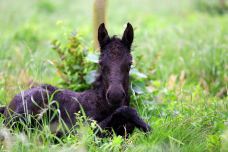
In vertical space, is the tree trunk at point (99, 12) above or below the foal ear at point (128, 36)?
above

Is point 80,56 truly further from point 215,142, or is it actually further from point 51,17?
point 51,17

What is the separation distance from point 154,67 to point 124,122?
9.73 feet

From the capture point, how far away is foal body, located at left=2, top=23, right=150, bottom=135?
5.42 metres

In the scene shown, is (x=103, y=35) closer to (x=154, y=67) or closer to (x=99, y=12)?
(x=99, y=12)

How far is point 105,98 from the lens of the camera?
5742 mm

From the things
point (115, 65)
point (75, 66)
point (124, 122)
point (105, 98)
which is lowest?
point (124, 122)

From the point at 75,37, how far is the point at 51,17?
26.8ft

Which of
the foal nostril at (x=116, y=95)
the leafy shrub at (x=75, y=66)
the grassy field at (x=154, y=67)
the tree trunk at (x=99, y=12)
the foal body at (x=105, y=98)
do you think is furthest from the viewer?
the tree trunk at (x=99, y=12)

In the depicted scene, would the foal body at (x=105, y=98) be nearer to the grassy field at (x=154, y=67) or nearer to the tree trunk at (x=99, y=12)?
the grassy field at (x=154, y=67)

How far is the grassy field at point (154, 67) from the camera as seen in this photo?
16.4 feet

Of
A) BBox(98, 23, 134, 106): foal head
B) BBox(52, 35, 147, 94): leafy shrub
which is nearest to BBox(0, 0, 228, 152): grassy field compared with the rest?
BBox(52, 35, 147, 94): leafy shrub

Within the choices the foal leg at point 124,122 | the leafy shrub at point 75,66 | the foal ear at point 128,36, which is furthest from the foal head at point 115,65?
the leafy shrub at point 75,66

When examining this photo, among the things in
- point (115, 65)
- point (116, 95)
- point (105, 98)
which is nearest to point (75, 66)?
point (105, 98)

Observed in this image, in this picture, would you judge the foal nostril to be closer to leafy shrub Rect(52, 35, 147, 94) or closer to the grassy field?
the grassy field
